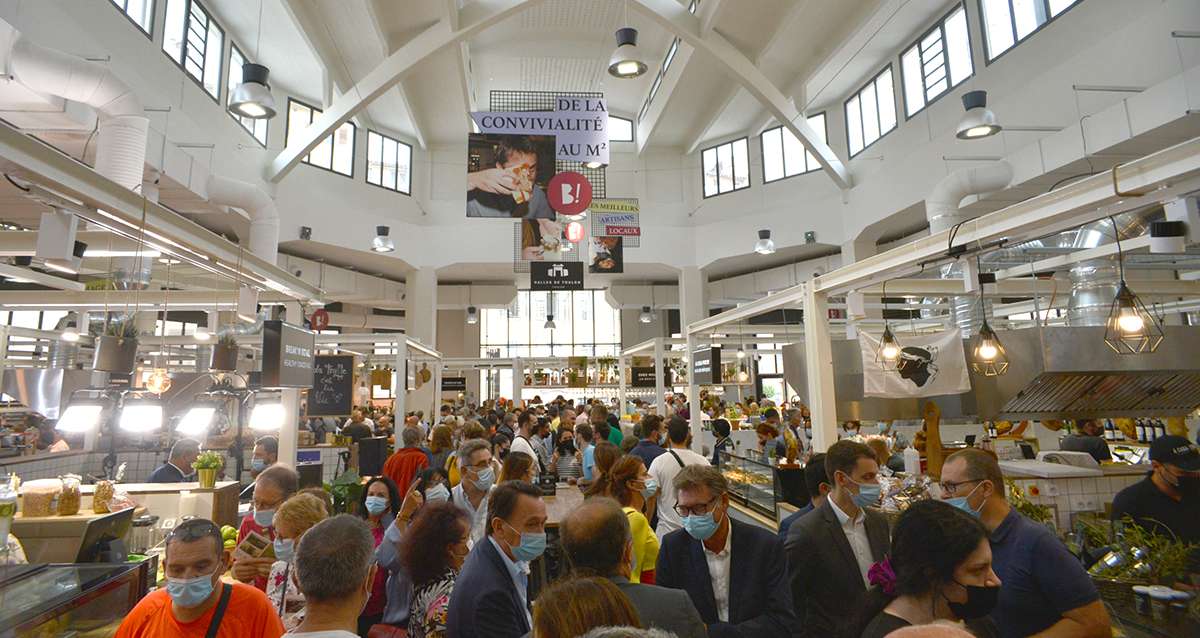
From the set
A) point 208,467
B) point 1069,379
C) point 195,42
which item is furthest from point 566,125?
point 1069,379

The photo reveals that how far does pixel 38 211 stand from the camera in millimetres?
6176

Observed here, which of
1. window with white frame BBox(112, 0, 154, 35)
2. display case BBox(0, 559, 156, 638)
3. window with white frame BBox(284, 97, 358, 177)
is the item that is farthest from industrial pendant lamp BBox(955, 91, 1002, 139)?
window with white frame BBox(284, 97, 358, 177)

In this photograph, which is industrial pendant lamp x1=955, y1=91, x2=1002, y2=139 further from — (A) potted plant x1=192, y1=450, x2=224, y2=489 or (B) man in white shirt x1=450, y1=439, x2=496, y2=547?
(A) potted plant x1=192, y1=450, x2=224, y2=489

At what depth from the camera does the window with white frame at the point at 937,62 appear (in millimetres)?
11250

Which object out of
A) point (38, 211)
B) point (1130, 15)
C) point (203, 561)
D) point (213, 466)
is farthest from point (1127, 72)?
point (38, 211)

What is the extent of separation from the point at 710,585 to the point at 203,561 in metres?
1.96

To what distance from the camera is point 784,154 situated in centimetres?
1677

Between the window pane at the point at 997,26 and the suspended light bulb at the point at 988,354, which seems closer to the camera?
the suspended light bulb at the point at 988,354

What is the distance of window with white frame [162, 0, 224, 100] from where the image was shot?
34.3 ft

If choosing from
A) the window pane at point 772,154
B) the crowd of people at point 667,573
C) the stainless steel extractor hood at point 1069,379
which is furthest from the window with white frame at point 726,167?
the crowd of people at point 667,573

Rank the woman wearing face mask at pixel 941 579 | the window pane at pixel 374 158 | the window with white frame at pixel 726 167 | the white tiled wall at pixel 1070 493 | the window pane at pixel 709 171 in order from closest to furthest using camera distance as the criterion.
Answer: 1. the woman wearing face mask at pixel 941 579
2. the white tiled wall at pixel 1070 493
3. the window pane at pixel 374 158
4. the window with white frame at pixel 726 167
5. the window pane at pixel 709 171

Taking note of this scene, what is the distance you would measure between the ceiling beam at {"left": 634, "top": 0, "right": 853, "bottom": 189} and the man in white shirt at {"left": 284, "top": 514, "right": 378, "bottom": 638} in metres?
12.0

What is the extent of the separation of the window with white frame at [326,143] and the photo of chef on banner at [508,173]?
625 cm

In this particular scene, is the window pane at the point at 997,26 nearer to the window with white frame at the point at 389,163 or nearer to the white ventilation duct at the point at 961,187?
the white ventilation duct at the point at 961,187
